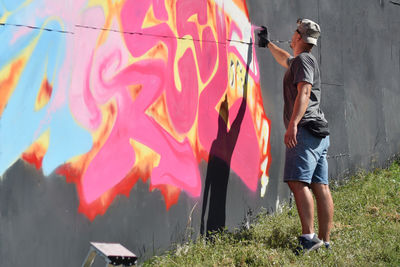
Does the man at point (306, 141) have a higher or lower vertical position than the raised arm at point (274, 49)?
lower

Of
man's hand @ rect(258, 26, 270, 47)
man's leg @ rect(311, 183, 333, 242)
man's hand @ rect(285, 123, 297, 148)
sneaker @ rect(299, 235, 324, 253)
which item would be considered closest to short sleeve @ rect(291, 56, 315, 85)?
man's hand @ rect(285, 123, 297, 148)

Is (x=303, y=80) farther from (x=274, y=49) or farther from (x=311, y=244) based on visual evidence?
(x=311, y=244)

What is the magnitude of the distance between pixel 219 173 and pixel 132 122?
3.94ft

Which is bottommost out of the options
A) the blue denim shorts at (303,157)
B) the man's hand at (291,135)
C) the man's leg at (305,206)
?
the man's leg at (305,206)

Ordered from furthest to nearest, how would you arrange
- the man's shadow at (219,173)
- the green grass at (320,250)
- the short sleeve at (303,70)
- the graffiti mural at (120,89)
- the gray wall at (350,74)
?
1. the gray wall at (350,74)
2. the man's shadow at (219,173)
3. the short sleeve at (303,70)
4. the green grass at (320,250)
5. the graffiti mural at (120,89)

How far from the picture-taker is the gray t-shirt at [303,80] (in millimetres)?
4691

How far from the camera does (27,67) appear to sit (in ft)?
10.6

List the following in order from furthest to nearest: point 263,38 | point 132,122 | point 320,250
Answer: point 263,38
point 320,250
point 132,122

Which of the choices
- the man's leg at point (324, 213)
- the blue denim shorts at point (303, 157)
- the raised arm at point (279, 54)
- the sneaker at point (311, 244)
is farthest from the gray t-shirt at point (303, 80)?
the sneaker at point (311, 244)

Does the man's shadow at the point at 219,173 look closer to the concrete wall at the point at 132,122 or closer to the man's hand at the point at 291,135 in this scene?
the concrete wall at the point at 132,122

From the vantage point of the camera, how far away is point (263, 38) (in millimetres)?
5512

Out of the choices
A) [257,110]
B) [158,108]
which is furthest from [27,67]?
[257,110]

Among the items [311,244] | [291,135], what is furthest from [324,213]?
[291,135]

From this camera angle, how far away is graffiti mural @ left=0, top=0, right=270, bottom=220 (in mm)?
3223
